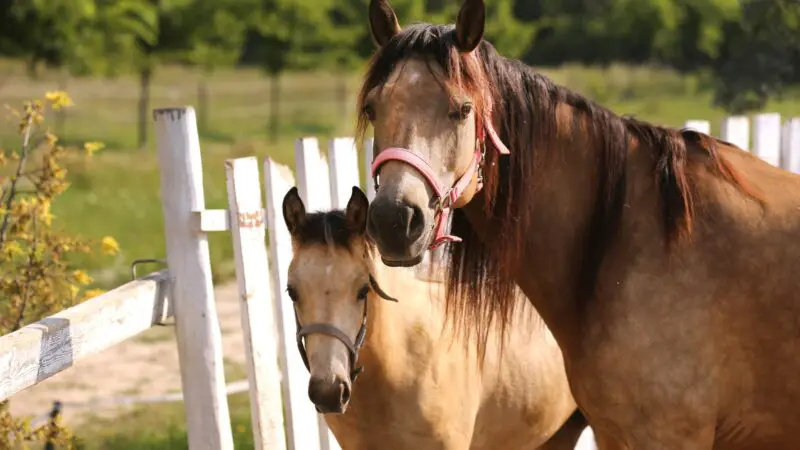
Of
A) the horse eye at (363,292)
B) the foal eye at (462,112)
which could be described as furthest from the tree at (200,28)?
the foal eye at (462,112)

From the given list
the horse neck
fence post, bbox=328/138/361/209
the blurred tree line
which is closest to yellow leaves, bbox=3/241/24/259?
fence post, bbox=328/138/361/209

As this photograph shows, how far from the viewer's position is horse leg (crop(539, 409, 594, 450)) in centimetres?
443

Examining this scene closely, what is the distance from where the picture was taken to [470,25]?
111 inches

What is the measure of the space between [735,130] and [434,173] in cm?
359

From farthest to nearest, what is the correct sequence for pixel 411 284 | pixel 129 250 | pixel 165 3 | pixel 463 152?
pixel 165 3
pixel 129 250
pixel 411 284
pixel 463 152

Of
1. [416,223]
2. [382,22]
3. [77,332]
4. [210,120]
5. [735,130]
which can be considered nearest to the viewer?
[416,223]

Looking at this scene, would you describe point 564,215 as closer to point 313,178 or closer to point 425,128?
point 425,128

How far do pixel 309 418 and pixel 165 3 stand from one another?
80.4 feet

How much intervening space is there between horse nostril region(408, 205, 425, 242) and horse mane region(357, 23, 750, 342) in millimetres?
354

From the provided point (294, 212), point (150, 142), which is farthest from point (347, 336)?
point (150, 142)

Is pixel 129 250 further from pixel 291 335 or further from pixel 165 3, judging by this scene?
pixel 165 3

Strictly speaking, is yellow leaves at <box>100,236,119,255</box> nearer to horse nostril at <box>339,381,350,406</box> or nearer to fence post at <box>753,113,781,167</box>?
horse nostril at <box>339,381,350,406</box>

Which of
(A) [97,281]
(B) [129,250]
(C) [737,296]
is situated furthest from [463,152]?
(B) [129,250]

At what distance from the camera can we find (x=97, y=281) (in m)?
10.6
